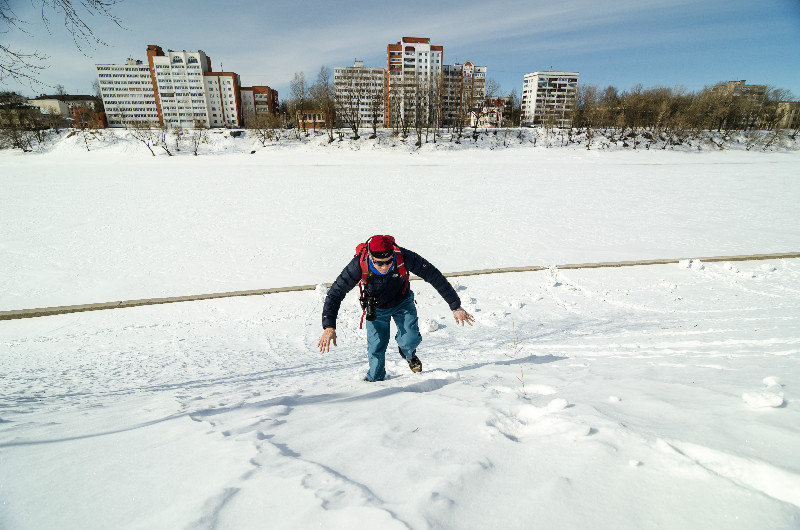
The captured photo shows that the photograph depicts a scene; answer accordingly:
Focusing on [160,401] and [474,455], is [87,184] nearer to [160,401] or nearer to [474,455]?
[160,401]

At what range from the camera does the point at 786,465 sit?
1.60 m

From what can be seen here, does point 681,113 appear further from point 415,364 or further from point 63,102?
point 63,102

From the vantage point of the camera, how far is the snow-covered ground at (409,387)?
1509mm

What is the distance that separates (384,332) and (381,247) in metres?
1.00

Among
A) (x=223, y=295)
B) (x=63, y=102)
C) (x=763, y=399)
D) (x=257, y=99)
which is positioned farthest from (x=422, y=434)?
(x=63, y=102)

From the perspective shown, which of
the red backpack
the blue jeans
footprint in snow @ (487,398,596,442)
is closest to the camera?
footprint in snow @ (487,398,596,442)

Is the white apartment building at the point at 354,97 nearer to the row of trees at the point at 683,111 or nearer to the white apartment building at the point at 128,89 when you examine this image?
the row of trees at the point at 683,111

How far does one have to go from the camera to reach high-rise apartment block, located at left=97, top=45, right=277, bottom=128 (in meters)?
75.6

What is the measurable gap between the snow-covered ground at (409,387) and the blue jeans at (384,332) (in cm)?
27

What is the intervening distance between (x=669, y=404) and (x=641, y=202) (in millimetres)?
17598

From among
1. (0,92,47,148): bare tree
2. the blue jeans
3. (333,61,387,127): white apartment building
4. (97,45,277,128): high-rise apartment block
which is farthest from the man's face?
(97,45,277,128): high-rise apartment block

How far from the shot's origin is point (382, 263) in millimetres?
3422

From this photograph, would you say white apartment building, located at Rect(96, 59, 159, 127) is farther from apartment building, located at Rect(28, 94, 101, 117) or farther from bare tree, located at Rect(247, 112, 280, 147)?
bare tree, located at Rect(247, 112, 280, 147)

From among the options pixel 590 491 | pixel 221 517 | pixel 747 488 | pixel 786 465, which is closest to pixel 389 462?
pixel 221 517
